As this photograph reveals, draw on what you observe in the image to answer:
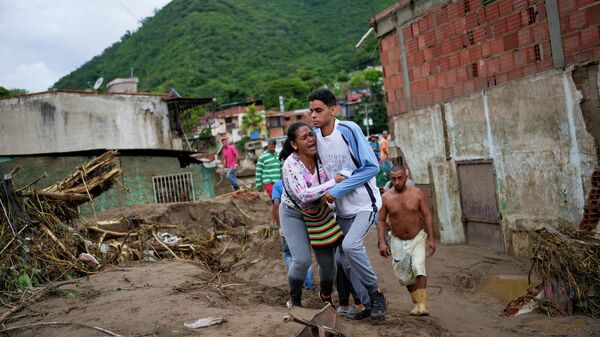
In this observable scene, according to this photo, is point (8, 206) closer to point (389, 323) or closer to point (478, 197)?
point (389, 323)

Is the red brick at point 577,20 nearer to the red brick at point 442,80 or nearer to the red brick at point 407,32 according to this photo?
the red brick at point 442,80

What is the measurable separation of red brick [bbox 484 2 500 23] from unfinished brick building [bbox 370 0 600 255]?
0.02m

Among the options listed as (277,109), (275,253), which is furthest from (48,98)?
(277,109)

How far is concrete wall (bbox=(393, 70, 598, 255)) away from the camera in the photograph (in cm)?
668

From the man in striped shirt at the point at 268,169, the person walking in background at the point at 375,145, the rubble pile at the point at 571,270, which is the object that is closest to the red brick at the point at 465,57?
the man in striped shirt at the point at 268,169

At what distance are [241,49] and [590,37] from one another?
82283 millimetres

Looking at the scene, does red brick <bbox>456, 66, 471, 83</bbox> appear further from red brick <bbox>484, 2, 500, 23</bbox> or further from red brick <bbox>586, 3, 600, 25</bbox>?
red brick <bbox>586, 3, 600, 25</bbox>

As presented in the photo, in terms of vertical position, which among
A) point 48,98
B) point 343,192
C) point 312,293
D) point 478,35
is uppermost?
point 48,98

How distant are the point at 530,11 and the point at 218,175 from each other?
15814 millimetres

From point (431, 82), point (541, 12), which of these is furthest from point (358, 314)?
point (431, 82)

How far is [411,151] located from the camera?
406 inches

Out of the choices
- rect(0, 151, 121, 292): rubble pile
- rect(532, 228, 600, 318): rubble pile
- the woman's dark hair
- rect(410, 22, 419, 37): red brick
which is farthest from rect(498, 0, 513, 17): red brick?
rect(0, 151, 121, 292): rubble pile

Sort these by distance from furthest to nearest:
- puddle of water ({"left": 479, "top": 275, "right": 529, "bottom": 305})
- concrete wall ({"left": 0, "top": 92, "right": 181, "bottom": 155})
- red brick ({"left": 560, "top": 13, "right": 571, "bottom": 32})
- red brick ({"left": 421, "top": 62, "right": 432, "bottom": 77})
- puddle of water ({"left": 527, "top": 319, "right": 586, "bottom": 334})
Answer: concrete wall ({"left": 0, "top": 92, "right": 181, "bottom": 155}), red brick ({"left": 421, "top": 62, "right": 432, "bottom": 77}), red brick ({"left": 560, "top": 13, "right": 571, "bottom": 32}), puddle of water ({"left": 479, "top": 275, "right": 529, "bottom": 305}), puddle of water ({"left": 527, "top": 319, "right": 586, "bottom": 334})

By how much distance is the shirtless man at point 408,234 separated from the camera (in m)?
5.45
